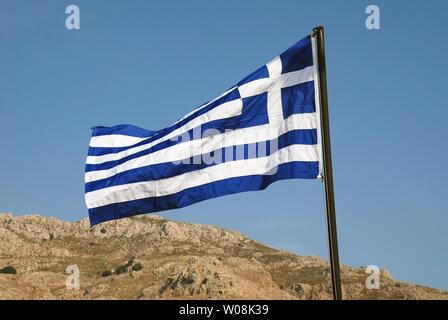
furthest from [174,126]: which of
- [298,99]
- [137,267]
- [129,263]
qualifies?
[129,263]

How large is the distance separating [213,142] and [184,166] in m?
0.61

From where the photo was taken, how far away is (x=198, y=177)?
11.1m

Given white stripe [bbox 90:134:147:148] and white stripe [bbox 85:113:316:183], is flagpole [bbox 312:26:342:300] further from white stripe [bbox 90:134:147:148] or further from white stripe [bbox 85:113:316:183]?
white stripe [bbox 90:134:147:148]

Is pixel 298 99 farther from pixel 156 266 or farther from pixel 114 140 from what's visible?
pixel 156 266

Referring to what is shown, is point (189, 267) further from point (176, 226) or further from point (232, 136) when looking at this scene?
point (232, 136)

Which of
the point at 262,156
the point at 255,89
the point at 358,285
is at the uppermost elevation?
the point at 255,89

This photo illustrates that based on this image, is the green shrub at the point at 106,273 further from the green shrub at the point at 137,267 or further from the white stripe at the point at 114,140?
the white stripe at the point at 114,140

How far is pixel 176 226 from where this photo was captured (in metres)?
98.6

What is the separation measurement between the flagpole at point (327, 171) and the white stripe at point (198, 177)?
102cm

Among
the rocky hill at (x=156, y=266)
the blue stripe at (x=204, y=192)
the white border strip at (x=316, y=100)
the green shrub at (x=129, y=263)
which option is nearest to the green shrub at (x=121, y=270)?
the rocky hill at (x=156, y=266)

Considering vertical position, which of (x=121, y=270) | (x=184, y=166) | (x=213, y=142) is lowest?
(x=121, y=270)

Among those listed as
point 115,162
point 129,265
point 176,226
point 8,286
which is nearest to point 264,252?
point 176,226
